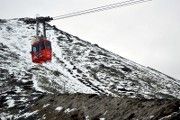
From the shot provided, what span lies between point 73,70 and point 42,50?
151ft

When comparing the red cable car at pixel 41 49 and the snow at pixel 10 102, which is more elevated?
the red cable car at pixel 41 49

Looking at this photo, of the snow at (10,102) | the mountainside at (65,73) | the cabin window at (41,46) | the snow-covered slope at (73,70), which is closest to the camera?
the cabin window at (41,46)

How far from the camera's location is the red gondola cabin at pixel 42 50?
28656 millimetres

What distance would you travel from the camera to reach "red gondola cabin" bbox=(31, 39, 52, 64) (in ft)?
94.0

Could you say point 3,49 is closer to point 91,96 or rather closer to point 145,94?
point 145,94

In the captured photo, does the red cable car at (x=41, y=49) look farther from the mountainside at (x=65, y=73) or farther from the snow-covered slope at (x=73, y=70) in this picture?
the snow-covered slope at (x=73, y=70)

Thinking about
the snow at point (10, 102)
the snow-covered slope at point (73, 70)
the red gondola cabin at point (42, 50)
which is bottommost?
the snow-covered slope at point (73, 70)

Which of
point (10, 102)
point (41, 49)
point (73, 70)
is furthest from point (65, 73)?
point (41, 49)

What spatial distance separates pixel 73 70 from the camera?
7469 centimetres

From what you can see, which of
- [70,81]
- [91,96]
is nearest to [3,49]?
[70,81]

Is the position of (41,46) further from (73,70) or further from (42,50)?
(73,70)

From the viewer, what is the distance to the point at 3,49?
77375mm

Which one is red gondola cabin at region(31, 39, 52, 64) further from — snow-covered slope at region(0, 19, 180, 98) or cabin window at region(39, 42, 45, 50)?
snow-covered slope at region(0, 19, 180, 98)

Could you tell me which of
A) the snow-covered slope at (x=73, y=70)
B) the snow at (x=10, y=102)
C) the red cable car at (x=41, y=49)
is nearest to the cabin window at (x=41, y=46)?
the red cable car at (x=41, y=49)
